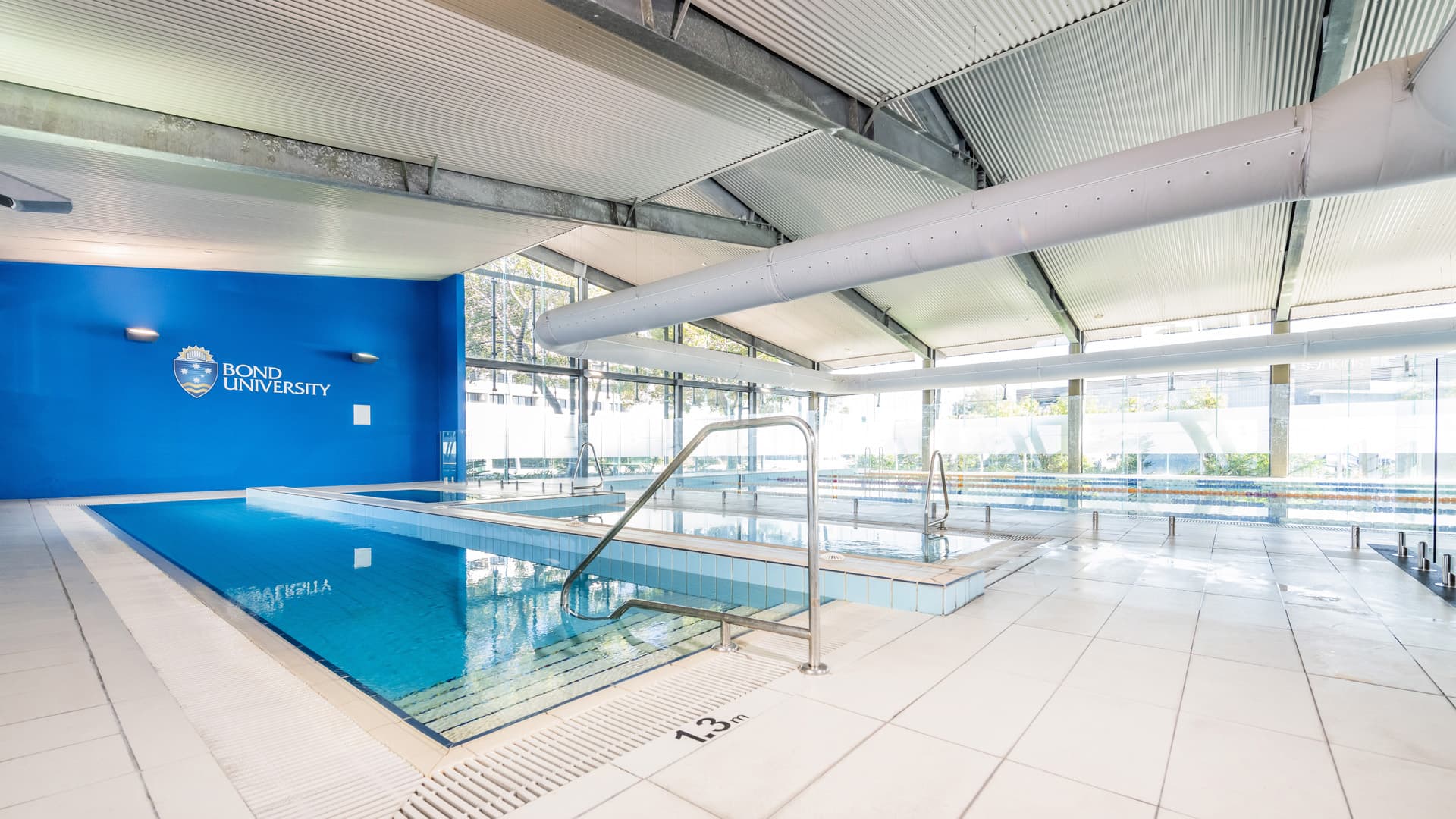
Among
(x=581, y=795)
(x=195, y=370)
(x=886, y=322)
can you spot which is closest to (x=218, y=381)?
(x=195, y=370)

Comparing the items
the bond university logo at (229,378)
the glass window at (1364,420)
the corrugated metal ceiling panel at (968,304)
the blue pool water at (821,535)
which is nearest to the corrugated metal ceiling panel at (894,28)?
the blue pool water at (821,535)

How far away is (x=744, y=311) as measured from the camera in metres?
12.9

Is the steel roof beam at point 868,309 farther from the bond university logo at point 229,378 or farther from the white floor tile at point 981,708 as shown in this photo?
the white floor tile at point 981,708

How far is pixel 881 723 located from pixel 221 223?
10.3 metres

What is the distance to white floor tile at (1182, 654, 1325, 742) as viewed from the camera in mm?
2002

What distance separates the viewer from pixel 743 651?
266 centimetres

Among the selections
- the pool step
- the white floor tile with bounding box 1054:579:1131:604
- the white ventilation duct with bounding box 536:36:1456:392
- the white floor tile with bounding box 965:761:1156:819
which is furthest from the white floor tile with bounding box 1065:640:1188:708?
the white ventilation duct with bounding box 536:36:1456:392

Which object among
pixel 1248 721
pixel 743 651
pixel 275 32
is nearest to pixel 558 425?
pixel 275 32

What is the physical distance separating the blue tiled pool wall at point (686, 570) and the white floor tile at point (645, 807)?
2066mm

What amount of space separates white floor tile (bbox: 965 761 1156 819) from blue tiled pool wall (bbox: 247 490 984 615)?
1.63 metres

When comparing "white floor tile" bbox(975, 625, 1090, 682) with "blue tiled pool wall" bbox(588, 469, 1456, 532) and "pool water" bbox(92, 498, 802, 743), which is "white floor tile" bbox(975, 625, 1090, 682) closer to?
"pool water" bbox(92, 498, 802, 743)

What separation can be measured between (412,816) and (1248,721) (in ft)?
7.97

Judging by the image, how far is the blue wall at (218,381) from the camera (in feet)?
31.5

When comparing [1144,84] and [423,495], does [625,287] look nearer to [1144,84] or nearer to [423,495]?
[423,495]
